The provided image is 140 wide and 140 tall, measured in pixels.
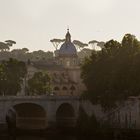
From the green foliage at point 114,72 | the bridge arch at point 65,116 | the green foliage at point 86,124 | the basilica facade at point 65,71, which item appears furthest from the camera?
the basilica facade at point 65,71

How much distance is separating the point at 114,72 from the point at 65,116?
15782mm

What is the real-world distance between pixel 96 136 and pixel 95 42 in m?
111

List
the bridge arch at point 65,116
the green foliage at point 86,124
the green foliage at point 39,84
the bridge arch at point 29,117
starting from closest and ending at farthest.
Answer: the green foliage at point 86,124 → the bridge arch at point 65,116 → the bridge arch at point 29,117 → the green foliage at point 39,84

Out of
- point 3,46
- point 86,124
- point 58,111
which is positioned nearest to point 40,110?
point 58,111

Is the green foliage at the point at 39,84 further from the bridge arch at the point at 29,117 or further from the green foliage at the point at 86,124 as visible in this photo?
the green foliage at the point at 86,124

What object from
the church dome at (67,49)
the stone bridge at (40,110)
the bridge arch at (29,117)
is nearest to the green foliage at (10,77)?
the stone bridge at (40,110)

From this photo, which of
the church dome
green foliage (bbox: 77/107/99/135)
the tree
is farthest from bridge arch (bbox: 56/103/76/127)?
the tree

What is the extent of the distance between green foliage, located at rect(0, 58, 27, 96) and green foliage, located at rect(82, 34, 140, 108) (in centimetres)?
1136

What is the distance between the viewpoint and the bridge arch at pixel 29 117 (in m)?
80.2

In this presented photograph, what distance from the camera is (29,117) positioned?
275ft

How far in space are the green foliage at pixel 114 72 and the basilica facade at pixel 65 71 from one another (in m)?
Result: 31.0

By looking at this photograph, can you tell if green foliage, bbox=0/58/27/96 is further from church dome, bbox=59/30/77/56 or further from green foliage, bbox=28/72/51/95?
church dome, bbox=59/30/77/56

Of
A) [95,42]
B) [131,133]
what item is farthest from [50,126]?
[95,42]

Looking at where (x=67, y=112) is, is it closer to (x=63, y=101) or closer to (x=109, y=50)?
(x=63, y=101)
